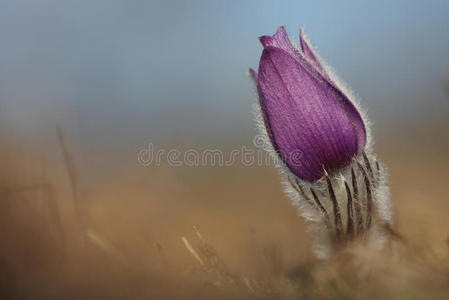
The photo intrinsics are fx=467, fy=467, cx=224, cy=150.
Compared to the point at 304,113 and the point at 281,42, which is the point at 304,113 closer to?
the point at 304,113

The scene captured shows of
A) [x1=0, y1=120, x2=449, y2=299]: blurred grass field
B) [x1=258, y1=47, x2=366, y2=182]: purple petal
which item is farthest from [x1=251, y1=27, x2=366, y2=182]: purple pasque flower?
[x1=0, y1=120, x2=449, y2=299]: blurred grass field

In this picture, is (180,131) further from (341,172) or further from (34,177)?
(341,172)

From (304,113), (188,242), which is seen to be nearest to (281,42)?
(304,113)

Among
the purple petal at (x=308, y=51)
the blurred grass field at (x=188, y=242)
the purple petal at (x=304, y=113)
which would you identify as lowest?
the blurred grass field at (x=188, y=242)

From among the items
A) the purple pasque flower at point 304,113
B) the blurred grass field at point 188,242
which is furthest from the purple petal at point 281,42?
the blurred grass field at point 188,242

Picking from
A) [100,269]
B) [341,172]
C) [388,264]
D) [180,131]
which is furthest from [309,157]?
[180,131]

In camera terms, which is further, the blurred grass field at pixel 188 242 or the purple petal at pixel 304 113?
the purple petal at pixel 304 113

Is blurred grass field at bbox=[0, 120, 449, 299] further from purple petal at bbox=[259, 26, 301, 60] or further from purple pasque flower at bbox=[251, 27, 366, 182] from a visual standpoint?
purple petal at bbox=[259, 26, 301, 60]

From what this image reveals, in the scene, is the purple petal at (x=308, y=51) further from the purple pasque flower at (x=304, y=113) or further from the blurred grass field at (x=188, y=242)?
the blurred grass field at (x=188, y=242)
